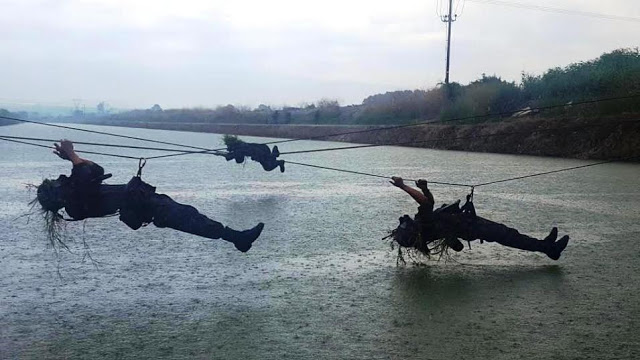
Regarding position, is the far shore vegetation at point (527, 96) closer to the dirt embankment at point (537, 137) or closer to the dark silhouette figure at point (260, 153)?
the dirt embankment at point (537, 137)

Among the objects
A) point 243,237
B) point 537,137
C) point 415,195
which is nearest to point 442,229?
point 415,195

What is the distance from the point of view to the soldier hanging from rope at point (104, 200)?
8977 millimetres

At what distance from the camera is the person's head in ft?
30.1

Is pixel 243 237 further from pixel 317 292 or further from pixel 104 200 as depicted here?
pixel 104 200

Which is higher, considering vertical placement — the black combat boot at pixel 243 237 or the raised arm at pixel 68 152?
the raised arm at pixel 68 152

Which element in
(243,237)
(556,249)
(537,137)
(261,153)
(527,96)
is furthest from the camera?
(527,96)

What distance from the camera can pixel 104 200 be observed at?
9.21 m

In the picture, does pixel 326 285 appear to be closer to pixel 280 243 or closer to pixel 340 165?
pixel 280 243

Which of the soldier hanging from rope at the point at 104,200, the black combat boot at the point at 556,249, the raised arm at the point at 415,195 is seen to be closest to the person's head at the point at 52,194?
the soldier hanging from rope at the point at 104,200

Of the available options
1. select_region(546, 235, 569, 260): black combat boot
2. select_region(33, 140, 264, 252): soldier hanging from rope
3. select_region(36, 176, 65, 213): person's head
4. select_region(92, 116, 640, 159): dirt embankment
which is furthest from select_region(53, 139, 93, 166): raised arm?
select_region(92, 116, 640, 159): dirt embankment

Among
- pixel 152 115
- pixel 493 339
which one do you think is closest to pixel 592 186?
pixel 493 339

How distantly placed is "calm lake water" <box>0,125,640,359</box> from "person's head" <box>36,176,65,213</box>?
1.09 meters

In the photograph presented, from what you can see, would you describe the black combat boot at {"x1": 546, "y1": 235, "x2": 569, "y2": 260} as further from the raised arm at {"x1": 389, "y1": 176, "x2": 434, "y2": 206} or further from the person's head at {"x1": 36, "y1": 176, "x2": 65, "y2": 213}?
the person's head at {"x1": 36, "y1": 176, "x2": 65, "y2": 213}

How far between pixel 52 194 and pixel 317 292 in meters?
3.57
